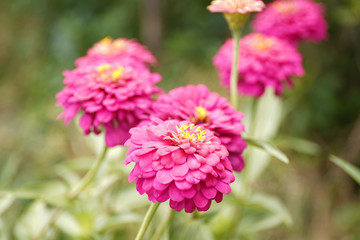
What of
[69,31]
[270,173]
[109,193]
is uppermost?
[69,31]

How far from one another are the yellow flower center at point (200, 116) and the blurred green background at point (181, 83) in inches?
25.5

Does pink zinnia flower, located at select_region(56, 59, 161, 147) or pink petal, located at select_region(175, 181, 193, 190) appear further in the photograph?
pink zinnia flower, located at select_region(56, 59, 161, 147)

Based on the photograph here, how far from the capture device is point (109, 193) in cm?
105

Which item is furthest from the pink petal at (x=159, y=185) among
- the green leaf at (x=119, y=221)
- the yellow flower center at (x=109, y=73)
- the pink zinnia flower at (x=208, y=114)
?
the green leaf at (x=119, y=221)

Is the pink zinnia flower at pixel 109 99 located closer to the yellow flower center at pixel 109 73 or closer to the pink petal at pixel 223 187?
the yellow flower center at pixel 109 73

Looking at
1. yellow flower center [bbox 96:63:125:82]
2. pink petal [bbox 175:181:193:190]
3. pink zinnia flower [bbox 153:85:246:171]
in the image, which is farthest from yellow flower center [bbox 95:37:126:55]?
pink petal [bbox 175:181:193:190]

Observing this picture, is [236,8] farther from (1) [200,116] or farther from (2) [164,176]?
(2) [164,176]

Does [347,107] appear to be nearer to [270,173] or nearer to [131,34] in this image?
[270,173]

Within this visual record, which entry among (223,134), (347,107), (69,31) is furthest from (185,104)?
(69,31)

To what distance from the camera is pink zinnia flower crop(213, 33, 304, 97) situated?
2.80 feet

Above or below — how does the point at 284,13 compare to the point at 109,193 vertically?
above

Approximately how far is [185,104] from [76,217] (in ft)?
1.48

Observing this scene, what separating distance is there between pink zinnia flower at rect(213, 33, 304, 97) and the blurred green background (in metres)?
0.39

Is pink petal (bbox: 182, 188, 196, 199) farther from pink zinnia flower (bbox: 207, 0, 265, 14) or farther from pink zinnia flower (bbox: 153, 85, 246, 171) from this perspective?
pink zinnia flower (bbox: 207, 0, 265, 14)
